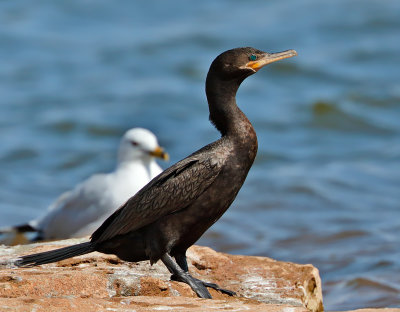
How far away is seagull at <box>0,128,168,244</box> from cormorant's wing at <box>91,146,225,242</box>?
3.28m

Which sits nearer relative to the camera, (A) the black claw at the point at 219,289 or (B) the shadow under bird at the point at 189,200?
(B) the shadow under bird at the point at 189,200

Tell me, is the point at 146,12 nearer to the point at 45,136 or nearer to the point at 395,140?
the point at 45,136

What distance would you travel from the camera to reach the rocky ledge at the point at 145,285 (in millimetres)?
4344

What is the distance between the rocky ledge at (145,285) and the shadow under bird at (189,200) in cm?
13

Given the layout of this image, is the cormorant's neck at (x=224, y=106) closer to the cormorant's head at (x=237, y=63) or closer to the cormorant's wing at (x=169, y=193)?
the cormorant's head at (x=237, y=63)

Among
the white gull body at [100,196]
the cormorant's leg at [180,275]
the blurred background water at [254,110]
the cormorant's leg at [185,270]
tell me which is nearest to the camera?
the cormorant's leg at [180,275]

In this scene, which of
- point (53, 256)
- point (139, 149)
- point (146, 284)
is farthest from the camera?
point (139, 149)

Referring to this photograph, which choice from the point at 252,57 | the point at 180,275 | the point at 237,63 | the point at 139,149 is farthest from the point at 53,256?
the point at 139,149

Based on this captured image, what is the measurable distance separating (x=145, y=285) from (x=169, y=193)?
1.87 feet

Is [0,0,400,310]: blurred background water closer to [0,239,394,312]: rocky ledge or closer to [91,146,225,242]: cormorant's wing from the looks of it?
[0,239,394,312]: rocky ledge

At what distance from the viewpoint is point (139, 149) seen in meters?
9.41

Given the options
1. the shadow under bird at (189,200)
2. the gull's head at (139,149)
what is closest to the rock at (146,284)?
the shadow under bird at (189,200)

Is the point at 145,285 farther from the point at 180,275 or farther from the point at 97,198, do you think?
the point at 97,198

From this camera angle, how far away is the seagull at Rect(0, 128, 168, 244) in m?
8.56
